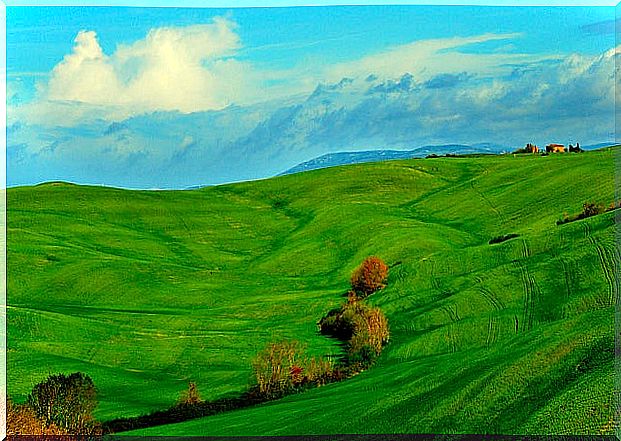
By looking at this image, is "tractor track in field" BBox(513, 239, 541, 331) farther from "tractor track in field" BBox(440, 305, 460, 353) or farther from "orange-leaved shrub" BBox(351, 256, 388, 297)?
"orange-leaved shrub" BBox(351, 256, 388, 297)

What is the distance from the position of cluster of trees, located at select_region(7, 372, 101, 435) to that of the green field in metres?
0.20

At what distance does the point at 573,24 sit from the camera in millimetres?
9984

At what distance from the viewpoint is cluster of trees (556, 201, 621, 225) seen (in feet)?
31.4

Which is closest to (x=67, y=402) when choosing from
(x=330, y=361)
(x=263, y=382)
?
(x=263, y=382)

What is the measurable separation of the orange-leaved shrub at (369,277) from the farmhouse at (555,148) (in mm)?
2500

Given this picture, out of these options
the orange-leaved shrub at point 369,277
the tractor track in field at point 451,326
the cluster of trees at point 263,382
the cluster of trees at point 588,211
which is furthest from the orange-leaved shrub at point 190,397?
the cluster of trees at point 588,211

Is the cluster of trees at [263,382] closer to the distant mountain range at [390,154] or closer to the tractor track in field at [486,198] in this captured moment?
the distant mountain range at [390,154]

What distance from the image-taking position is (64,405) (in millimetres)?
8672

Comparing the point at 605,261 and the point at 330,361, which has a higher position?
the point at 605,261

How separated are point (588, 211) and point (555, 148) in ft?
3.55

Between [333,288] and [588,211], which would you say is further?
[333,288]

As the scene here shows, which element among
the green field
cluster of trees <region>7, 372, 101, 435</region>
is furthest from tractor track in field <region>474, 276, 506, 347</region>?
cluster of trees <region>7, 372, 101, 435</region>


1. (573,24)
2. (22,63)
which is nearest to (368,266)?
(573,24)

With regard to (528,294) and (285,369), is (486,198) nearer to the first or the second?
(528,294)
